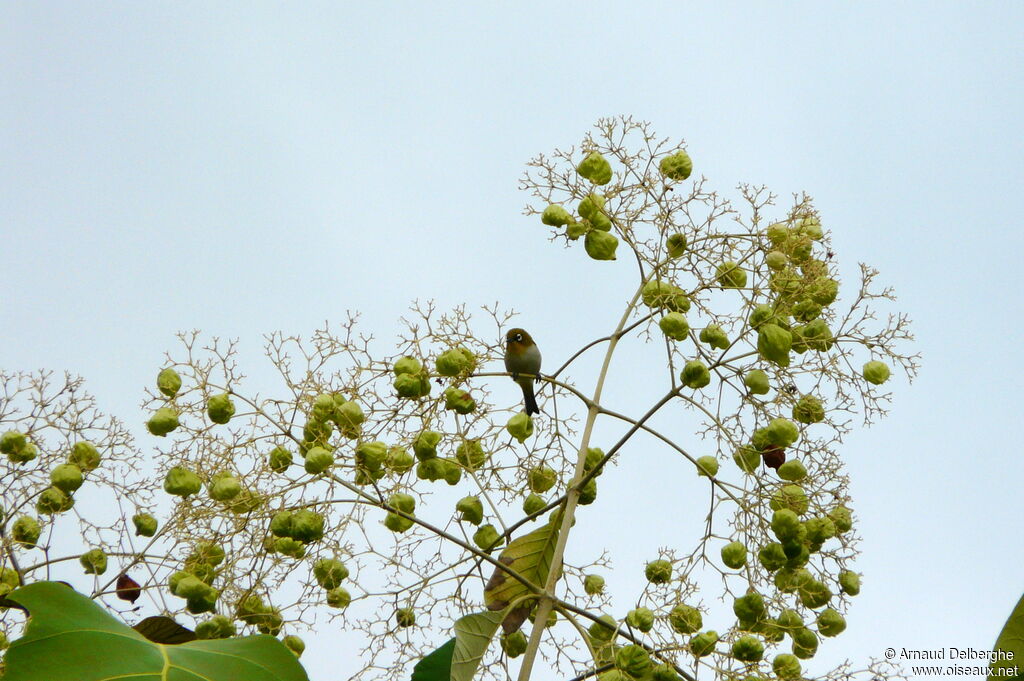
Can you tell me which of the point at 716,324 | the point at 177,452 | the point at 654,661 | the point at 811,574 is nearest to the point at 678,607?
the point at 654,661

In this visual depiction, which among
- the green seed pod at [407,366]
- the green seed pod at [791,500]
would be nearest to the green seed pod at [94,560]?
the green seed pod at [407,366]

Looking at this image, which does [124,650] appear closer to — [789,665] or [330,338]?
[330,338]

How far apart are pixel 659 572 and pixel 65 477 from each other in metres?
1.38

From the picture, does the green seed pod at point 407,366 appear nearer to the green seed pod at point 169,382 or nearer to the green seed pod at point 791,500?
the green seed pod at point 169,382

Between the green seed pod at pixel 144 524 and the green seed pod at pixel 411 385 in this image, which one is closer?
the green seed pod at pixel 411 385

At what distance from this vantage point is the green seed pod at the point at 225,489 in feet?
7.07

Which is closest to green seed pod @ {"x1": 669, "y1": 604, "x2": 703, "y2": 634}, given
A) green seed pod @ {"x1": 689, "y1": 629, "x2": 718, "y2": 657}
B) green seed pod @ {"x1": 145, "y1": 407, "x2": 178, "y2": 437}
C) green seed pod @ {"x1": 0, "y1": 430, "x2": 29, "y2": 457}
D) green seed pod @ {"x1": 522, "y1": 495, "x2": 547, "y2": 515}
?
green seed pod @ {"x1": 689, "y1": 629, "x2": 718, "y2": 657}

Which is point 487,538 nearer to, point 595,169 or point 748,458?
point 748,458

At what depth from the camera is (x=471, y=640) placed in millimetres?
2139

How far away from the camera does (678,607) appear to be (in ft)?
7.17

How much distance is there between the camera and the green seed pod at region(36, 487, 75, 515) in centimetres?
244

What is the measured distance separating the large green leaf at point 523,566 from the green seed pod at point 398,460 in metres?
0.28

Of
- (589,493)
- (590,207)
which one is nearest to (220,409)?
(589,493)

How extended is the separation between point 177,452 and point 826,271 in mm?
1560
